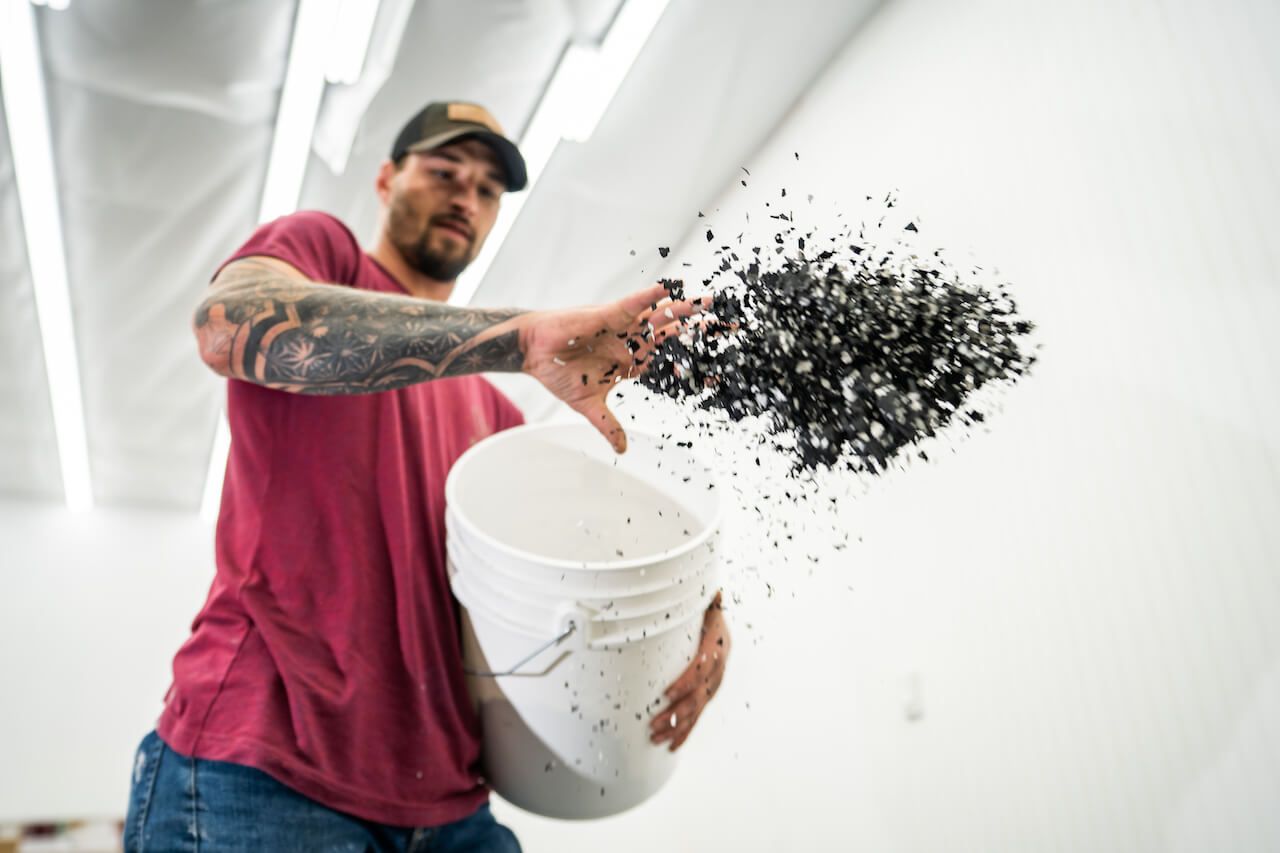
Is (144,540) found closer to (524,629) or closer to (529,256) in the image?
(529,256)

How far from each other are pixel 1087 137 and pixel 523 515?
75 cm

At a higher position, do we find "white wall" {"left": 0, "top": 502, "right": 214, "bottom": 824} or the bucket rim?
the bucket rim

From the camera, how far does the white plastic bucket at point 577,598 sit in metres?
0.74

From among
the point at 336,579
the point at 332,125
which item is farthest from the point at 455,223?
Result: the point at 336,579

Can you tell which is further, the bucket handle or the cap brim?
the cap brim

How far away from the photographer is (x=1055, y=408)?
78 centimetres

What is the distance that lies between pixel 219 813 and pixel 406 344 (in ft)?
1.56

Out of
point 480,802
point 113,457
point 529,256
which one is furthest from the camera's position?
point 113,457

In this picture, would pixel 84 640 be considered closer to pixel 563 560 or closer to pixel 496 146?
pixel 496 146

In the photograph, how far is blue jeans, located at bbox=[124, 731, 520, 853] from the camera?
2.38 feet

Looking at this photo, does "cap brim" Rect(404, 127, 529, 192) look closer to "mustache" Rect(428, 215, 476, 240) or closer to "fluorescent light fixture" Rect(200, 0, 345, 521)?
"mustache" Rect(428, 215, 476, 240)

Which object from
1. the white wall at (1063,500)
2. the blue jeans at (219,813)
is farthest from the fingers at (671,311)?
the blue jeans at (219,813)

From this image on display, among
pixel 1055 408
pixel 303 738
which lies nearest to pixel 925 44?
pixel 1055 408

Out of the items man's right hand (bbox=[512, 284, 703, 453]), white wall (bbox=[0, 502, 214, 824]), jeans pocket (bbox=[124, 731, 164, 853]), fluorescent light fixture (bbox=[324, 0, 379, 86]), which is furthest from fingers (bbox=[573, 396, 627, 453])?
white wall (bbox=[0, 502, 214, 824])
